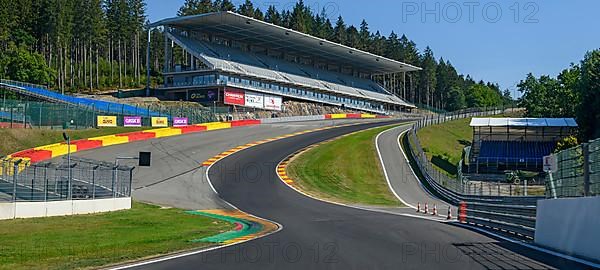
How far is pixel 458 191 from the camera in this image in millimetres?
44375

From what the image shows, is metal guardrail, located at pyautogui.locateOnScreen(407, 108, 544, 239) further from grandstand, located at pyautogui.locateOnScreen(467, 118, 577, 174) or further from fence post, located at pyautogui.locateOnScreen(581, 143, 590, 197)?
grandstand, located at pyautogui.locateOnScreen(467, 118, 577, 174)

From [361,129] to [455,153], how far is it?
1414cm

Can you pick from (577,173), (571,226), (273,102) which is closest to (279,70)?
(273,102)

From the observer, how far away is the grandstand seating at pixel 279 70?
355ft

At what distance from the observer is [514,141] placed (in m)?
69.5

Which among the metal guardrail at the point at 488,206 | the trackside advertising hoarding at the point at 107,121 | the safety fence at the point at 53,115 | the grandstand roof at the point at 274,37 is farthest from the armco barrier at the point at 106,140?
the grandstand roof at the point at 274,37

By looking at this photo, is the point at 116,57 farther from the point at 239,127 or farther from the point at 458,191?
the point at 458,191

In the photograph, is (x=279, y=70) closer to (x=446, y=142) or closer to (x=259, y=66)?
(x=259, y=66)

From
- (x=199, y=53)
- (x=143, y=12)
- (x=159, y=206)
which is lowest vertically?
(x=159, y=206)

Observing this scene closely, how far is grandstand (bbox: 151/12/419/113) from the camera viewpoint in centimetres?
10562

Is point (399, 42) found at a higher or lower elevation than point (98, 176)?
higher

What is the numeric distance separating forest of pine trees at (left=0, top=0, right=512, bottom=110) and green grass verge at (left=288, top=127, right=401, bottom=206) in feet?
197

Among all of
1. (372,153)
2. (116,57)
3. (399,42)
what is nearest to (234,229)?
(372,153)

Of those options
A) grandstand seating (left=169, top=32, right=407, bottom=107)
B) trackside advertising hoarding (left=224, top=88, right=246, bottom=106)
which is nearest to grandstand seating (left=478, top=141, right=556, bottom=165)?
trackside advertising hoarding (left=224, top=88, right=246, bottom=106)
